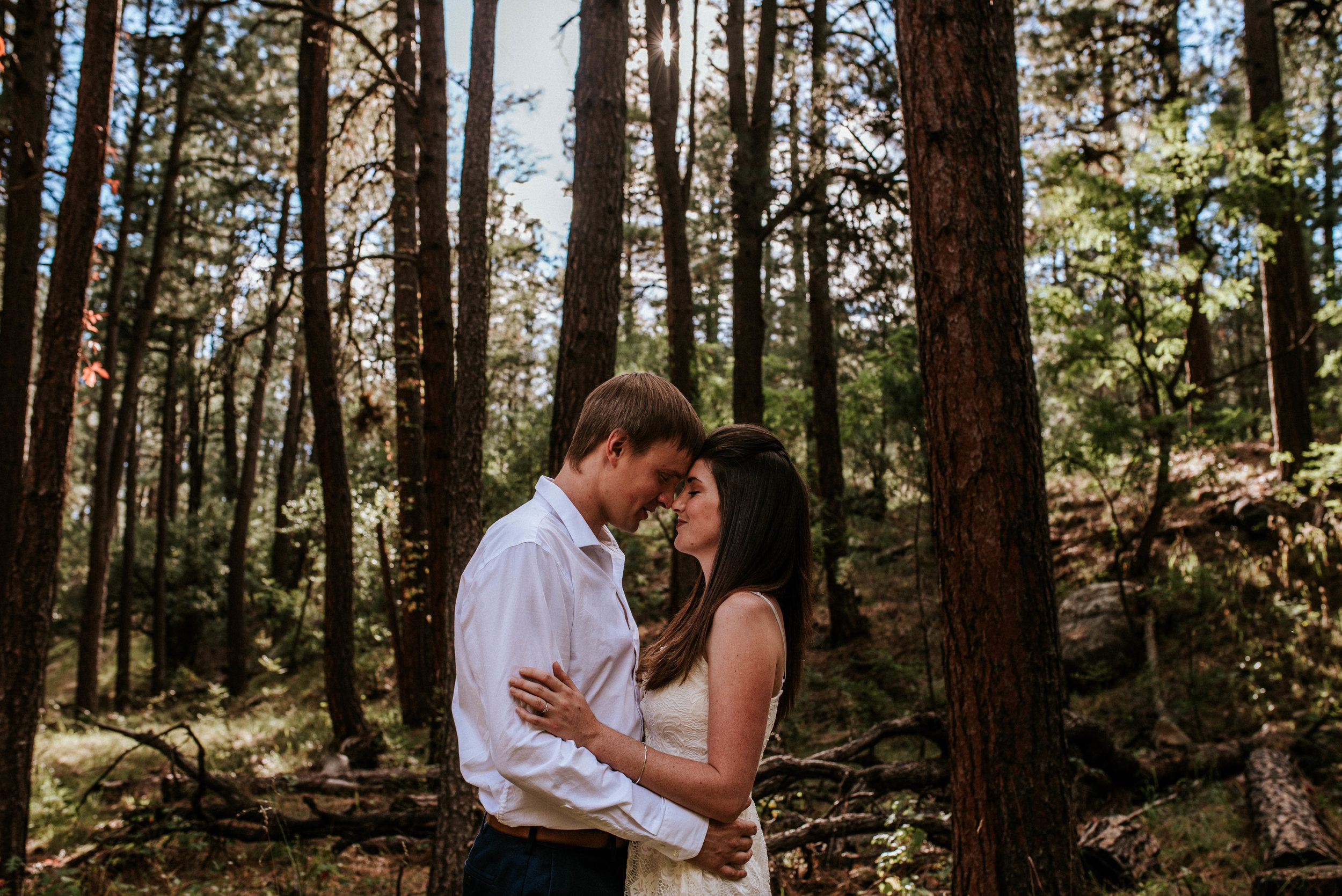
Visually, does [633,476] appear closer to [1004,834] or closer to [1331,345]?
[1004,834]

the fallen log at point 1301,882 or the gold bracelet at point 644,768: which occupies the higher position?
the gold bracelet at point 644,768

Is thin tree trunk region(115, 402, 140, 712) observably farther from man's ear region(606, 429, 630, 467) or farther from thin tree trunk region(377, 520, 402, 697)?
man's ear region(606, 429, 630, 467)

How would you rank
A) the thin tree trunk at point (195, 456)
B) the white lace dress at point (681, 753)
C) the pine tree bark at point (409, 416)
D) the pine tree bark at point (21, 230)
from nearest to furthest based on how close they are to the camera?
the white lace dress at point (681, 753), the pine tree bark at point (21, 230), the pine tree bark at point (409, 416), the thin tree trunk at point (195, 456)

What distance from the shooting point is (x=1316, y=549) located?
29.2 ft

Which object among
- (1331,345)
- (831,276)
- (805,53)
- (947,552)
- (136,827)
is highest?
(805,53)

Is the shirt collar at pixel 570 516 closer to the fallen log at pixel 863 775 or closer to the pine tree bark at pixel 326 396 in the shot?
the fallen log at pixel 863 775

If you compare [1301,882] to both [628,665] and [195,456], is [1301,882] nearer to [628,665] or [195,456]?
[628,665]

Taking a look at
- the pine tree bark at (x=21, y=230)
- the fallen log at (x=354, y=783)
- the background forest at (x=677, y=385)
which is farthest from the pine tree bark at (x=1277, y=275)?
the pine tree bark at (x=21, y=230)

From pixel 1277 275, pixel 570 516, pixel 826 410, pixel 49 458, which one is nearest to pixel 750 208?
pixel 826 410

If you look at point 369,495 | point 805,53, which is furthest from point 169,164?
point 805,53

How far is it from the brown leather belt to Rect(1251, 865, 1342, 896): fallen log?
3.88m

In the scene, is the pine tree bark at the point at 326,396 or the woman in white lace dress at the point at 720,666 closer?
the woman in white lace dress at the point at 720,666

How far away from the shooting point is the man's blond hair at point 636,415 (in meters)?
2.24

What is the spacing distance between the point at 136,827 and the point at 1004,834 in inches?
246
